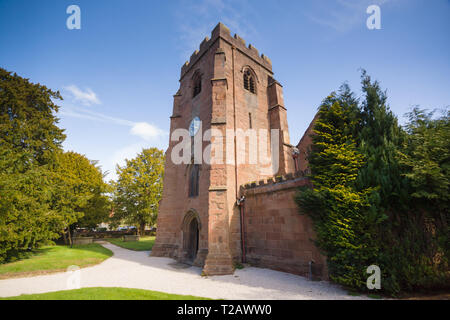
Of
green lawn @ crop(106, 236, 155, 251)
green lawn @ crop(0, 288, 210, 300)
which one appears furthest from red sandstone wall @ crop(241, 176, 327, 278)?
green lawn @ crop(106, 236, 155, 251)

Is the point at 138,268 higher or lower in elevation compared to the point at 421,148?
lower

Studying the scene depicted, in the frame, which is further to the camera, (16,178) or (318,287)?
(16,178)

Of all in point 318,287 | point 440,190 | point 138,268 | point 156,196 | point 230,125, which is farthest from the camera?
point 156,196

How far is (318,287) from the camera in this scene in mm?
6793

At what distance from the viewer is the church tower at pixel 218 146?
10570 mm

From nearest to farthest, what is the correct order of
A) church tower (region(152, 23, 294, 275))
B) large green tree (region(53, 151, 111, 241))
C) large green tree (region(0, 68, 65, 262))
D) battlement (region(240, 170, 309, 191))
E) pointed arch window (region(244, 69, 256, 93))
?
battlement (region(240, 170, 309, 191)) → large green tree (region(0, 68, 65, 262)) → church tower (region(152, 23, 294, 275)) → pointed arch window (region(244, 69, 256, 93)) → large green tree (region(53, 151, 111, 241))

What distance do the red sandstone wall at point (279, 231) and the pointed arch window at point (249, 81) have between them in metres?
8.28

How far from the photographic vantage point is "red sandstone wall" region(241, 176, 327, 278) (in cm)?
842

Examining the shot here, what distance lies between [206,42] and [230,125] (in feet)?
26.3

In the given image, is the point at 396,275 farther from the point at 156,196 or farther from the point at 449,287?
the point at 156,196

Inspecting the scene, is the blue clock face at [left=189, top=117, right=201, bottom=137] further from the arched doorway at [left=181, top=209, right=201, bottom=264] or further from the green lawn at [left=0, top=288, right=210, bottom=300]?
the green lawn at [left=0, top=288, right=210, bottom=300]

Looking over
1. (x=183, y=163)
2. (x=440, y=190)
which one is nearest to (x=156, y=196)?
(x=183, y=163)

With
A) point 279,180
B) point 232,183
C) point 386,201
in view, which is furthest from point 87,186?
point 386,201

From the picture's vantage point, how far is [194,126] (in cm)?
1466
